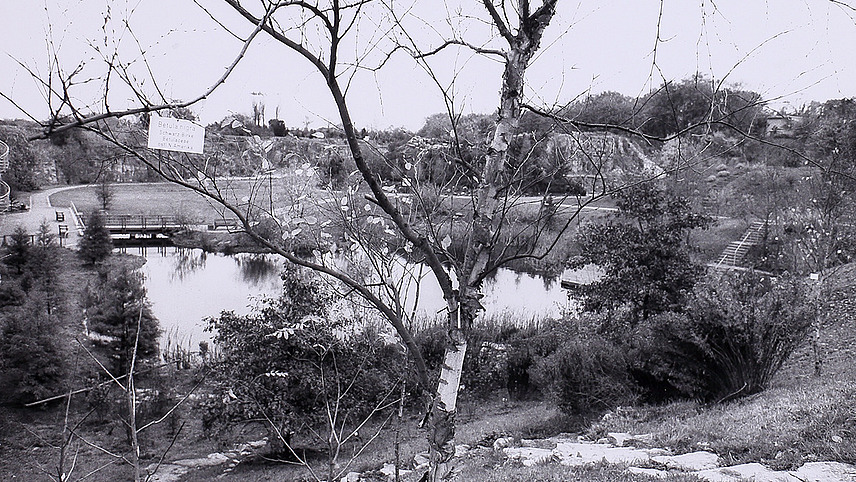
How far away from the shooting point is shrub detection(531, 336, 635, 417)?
5.63 metres

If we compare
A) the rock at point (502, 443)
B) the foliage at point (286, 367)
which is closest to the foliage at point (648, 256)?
the rock at point (502, 443)

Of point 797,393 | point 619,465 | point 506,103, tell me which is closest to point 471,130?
point 506,103

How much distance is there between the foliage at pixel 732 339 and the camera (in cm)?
510

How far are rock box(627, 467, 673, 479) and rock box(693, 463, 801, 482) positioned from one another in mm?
146

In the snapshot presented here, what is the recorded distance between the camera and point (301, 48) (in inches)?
45.0

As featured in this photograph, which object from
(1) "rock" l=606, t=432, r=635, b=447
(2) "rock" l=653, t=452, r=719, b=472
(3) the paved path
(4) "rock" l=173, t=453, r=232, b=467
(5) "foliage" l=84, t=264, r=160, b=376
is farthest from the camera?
(3) the paved path

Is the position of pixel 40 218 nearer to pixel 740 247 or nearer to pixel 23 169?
pixel 23 169

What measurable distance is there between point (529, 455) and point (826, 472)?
5.47 ft

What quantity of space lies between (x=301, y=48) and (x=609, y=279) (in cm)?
682

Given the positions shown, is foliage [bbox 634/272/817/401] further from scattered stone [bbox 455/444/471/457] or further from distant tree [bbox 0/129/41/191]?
distant tree [bbox 0/129/41/191]

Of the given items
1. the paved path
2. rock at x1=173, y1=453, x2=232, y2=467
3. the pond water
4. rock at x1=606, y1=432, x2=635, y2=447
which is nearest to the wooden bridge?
the pond water

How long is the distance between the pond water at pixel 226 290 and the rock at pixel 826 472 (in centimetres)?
607

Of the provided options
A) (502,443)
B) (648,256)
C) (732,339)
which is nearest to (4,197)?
(502,443)

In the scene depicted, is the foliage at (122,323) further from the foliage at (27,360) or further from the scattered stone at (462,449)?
the scattered stone at (462,449)
